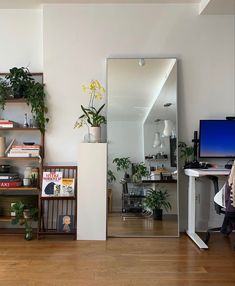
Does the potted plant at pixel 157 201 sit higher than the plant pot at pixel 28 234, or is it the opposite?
the potted plant at pixel 157 201

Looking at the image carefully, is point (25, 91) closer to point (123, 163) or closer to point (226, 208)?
point (123, 163)

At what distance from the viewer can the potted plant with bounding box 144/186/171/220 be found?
149 inches

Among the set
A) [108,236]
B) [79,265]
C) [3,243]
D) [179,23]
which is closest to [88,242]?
[108,236]

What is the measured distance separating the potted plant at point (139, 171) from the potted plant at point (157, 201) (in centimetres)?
20

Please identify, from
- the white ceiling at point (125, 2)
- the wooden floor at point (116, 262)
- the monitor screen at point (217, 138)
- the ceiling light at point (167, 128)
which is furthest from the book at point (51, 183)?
the white ceiling at point (125, 2)

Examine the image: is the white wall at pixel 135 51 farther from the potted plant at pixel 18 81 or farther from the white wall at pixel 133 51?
the potted plant at pixel 18 81

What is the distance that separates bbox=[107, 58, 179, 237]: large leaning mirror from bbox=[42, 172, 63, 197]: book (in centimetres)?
62

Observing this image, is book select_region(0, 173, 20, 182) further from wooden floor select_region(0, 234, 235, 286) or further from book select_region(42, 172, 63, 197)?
wooden floor select_region(0, 234, 235, 286)

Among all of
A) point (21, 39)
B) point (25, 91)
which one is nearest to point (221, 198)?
point (25, 91)

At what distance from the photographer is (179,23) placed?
3914 millimetres

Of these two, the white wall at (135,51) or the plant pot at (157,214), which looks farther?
the white wall at (135,51)

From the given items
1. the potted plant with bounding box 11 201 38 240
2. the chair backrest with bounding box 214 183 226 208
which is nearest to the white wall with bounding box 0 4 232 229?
the potted plant with bounding box 11 201 38 240

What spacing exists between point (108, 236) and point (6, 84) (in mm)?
2263

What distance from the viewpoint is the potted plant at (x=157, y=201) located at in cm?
378
